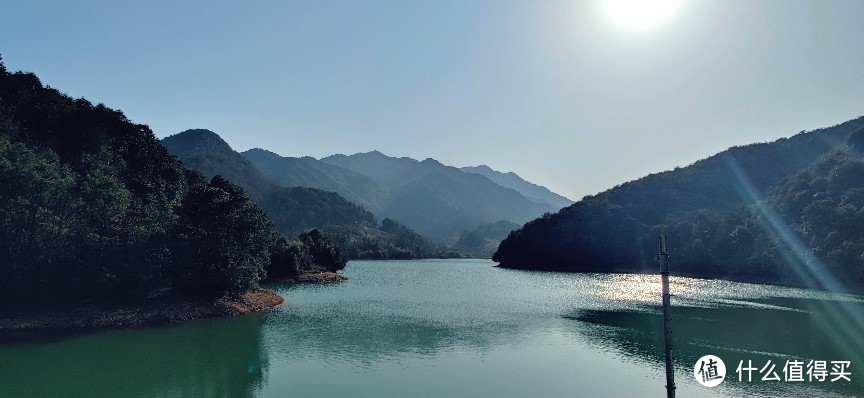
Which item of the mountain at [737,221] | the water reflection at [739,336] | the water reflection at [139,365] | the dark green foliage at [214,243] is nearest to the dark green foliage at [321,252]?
the dark green foliage at [214,243]

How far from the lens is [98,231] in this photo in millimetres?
48750

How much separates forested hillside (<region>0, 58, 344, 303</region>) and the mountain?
105550mm

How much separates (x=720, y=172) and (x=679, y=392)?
178028 millimetres

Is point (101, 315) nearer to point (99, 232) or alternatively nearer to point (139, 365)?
point (99, 232)

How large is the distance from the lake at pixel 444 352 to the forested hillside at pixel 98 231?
20.9ft

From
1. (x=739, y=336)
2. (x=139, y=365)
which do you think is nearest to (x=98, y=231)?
(x=139, y=365)

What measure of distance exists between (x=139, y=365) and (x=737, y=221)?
144 metres

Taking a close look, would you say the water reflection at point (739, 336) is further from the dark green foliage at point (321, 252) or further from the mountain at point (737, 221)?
the dark green foliage at point (321, 252)

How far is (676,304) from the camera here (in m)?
68.8

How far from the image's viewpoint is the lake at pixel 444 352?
96.4 ft

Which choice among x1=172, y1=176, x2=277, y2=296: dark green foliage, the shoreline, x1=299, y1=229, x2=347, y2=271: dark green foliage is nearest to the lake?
the shoreline

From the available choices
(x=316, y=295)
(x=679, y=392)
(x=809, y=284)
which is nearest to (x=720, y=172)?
(x=809, y=284)

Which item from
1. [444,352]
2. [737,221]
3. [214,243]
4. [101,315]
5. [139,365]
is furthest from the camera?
[737,221]

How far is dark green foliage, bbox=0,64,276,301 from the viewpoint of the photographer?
1781 inches
